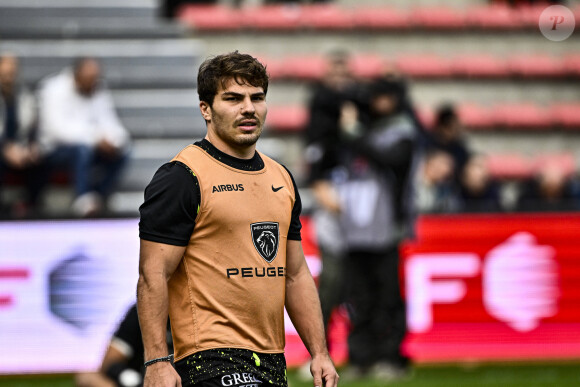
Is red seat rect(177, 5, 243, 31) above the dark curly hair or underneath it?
above

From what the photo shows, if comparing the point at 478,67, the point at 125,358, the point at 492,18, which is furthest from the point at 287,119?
the point at 125,358

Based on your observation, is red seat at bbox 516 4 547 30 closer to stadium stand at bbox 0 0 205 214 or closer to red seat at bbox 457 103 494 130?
red seat at bbox 457 103 494 130

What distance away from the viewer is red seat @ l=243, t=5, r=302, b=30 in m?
15.3

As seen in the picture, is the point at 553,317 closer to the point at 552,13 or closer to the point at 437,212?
the point at 437,212

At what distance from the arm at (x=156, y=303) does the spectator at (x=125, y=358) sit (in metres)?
2.03

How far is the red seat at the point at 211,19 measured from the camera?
602 inches

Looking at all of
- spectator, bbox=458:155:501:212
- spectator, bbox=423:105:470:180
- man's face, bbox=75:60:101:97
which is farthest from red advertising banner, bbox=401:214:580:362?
man's face, bbox=75:60:101:97

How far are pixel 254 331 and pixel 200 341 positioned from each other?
9.2 inches

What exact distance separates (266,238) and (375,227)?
4.98m

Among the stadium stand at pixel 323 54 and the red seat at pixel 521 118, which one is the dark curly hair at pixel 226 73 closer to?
the stadium stand at pixel 323 54

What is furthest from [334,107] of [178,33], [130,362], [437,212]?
[178,33]

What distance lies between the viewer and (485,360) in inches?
404

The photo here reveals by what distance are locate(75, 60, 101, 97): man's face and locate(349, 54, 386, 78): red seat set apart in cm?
404

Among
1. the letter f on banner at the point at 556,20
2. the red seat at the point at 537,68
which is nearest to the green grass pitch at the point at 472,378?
the red seat at the point at 537,68
